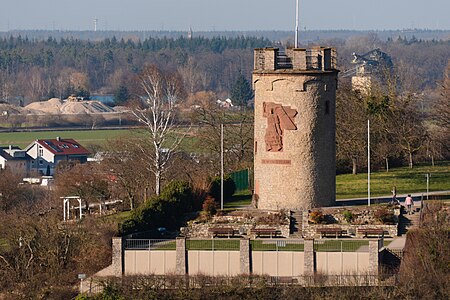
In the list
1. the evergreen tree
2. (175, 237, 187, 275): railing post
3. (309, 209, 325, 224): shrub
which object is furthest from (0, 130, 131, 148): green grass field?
(175, 237, 187, 275): railing post

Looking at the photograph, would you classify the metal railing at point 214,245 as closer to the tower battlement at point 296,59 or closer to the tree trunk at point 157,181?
the tower battlement at point 296,59

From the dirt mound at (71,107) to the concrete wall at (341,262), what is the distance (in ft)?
445

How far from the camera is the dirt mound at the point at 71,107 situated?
579 feet

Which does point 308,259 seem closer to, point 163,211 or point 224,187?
point 163,211

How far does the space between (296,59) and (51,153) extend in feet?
217

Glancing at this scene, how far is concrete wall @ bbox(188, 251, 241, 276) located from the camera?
40656mm

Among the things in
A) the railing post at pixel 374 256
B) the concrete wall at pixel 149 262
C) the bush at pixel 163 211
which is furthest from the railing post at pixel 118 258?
the railing post at pixel 374 256

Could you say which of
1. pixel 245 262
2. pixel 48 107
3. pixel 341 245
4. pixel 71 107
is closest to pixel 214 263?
pixel 245 262

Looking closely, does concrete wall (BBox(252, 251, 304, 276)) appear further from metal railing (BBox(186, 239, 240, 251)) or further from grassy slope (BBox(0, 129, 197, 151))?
grassy slope (BBox(0, 129, 197, 151))

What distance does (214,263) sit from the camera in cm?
4084

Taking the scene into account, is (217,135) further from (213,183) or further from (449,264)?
(449,264)

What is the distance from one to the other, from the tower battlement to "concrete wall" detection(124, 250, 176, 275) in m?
8.34

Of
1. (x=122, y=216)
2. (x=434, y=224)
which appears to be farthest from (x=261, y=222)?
(x=122, y=216)

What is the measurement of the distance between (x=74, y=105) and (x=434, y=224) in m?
139
